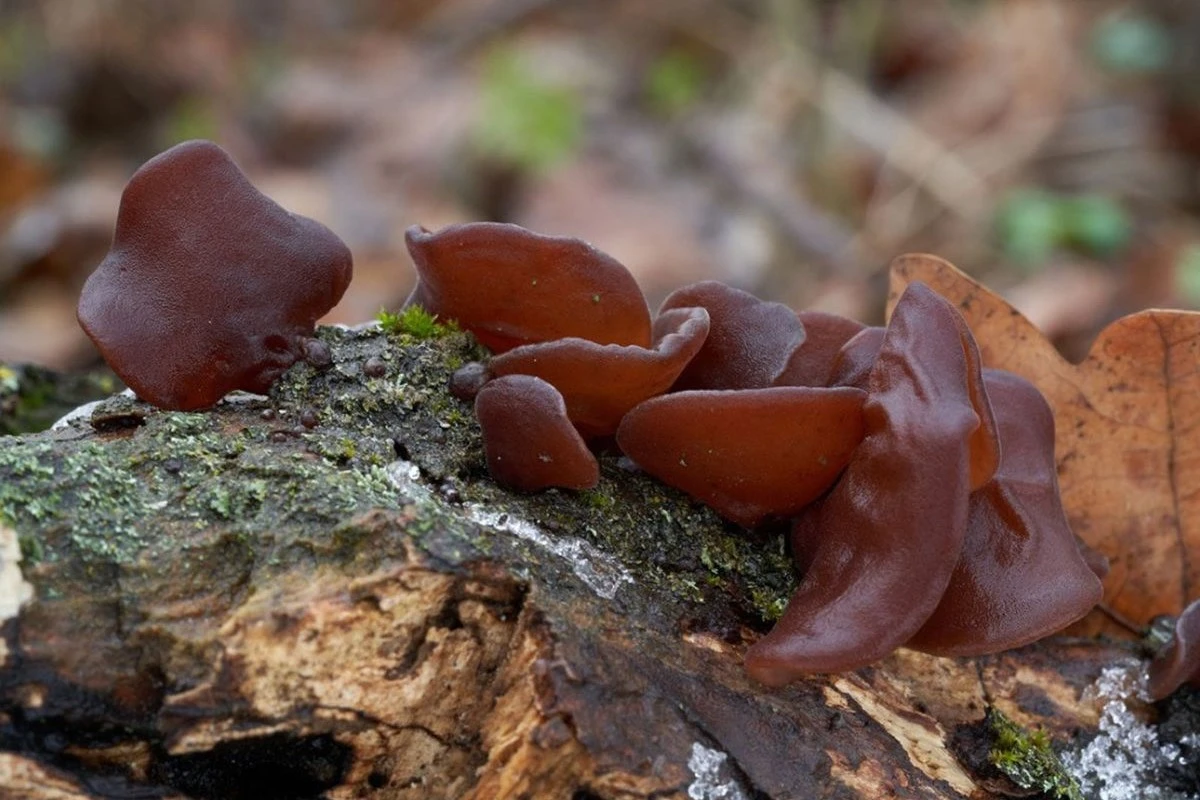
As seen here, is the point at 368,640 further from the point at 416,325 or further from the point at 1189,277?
the point at 1189,277

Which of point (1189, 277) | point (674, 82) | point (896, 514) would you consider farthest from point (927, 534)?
point (674, 82)

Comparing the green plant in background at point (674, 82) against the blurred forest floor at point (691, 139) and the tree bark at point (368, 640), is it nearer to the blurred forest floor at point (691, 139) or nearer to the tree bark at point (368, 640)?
the blurred forest floor at point (691, 139)

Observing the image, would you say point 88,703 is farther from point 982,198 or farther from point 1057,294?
point 982,198

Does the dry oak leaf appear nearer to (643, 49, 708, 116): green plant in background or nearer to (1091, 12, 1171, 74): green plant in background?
(1091, 12, 1171, 74): green plant in background

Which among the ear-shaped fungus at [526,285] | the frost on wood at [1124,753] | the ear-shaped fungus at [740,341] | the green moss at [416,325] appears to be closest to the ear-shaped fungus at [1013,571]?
the frost on wood at [1124,753]

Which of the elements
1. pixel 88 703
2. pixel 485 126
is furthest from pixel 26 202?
pixel 88 703

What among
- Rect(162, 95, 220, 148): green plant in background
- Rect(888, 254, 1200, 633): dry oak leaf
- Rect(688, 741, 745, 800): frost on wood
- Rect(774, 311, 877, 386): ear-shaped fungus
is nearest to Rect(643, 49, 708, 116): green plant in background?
Rect(162, 95, 220, 148): green plant in background
